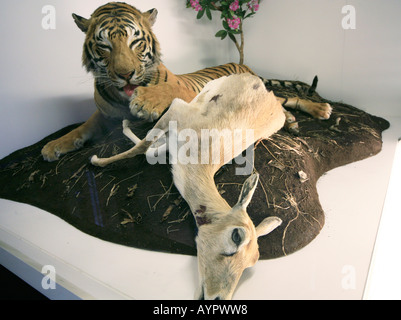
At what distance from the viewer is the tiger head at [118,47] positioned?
64.2 inches

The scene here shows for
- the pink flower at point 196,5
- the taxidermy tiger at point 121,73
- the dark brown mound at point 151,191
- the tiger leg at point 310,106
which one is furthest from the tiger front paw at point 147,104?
the tiger leg at point 310,106

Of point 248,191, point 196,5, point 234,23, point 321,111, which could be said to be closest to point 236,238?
point 248,191

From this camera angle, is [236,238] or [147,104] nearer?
[236,238]

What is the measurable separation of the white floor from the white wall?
562 millimetres

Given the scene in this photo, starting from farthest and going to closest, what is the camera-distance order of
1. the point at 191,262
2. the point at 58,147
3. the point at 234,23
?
the point at 234,23 < the point at 58,147 < the point at 191,262

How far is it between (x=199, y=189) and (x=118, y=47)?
29.5 inches

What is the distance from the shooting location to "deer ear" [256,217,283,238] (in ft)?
4.25

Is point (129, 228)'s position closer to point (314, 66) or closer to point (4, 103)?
point (4, 103)

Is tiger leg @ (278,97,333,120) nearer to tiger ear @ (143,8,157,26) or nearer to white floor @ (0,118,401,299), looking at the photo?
white floor @ (0,118,401,299)

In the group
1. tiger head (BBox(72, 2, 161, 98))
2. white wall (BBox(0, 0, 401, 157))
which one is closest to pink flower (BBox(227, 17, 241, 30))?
white wall (BBox(0, 0, 401, 157))

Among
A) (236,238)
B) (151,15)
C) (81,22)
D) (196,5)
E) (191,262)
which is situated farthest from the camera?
(196,5)

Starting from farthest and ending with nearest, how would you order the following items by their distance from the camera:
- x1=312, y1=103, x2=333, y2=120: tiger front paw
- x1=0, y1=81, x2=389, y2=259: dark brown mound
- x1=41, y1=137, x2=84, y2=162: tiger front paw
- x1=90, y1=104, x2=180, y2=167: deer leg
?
x1=312, y1=103, x2=333, y2=120: tiger front paw, x1=41, y1=137, x2=84, y2=162: tiger front paw, x1=90, y1=104, x2=180, y2=167: deer leg, x1=0, y1=81, x2=389, y2=259: dark brown mound

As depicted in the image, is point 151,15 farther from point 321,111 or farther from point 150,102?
point 321,111

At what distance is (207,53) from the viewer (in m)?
2.49
